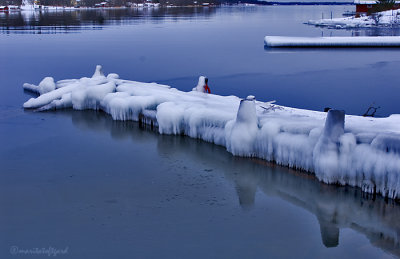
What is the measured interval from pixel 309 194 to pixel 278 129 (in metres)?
2.08

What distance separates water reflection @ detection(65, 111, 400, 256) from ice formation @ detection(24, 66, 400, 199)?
0.86 feet

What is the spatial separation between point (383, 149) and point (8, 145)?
980 centimetres

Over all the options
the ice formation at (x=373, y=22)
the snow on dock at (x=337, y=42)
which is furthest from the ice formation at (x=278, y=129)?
the ice formation at (x=373, y=22)

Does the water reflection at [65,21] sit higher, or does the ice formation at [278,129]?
the water reflection at [65,21]

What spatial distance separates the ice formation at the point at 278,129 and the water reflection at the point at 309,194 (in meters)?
0.26

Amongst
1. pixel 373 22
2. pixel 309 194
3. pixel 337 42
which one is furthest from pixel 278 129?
pixel 373 22

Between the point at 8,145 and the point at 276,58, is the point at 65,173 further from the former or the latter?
the point at 276,58

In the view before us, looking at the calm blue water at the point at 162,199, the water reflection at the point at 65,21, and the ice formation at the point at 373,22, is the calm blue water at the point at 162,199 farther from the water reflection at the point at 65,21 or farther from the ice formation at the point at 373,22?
the ice formation at the point at 373,22

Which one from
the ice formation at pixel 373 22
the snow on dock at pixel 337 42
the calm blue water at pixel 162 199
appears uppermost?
the ice formation at pixel 373 22

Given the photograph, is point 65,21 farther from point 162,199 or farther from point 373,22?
point 162,199

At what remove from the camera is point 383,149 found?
8.95m

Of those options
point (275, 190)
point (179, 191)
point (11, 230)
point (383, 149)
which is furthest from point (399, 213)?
point (11, 230)

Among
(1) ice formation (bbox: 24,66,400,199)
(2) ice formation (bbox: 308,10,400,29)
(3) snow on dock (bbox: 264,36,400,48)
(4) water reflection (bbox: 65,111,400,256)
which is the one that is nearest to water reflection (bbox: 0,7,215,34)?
(3) snow on dock (bbox: 264,36,400,48)

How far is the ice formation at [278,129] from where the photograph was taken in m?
9.11
